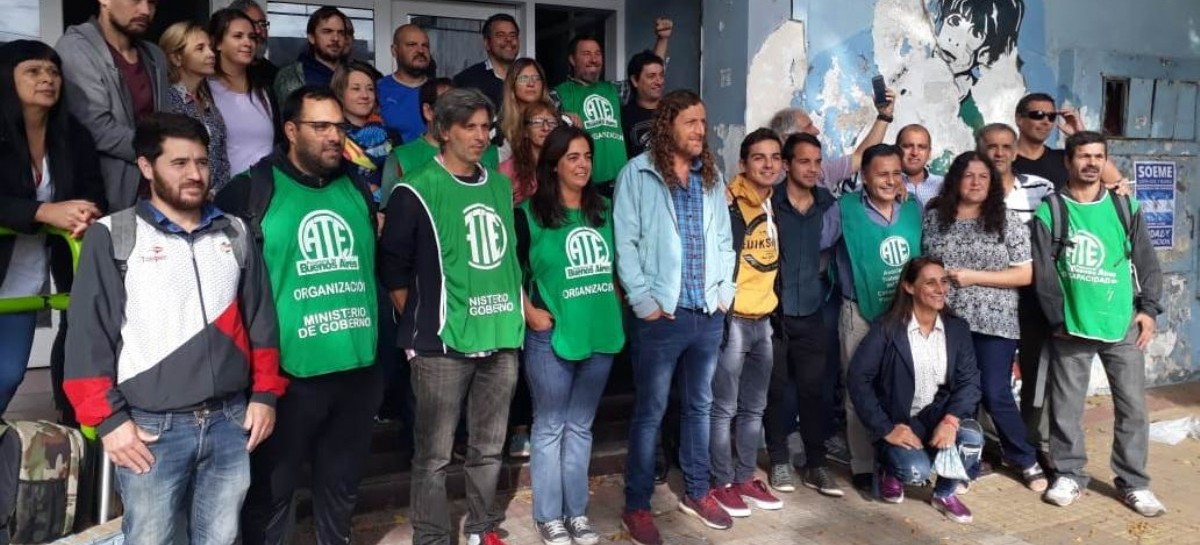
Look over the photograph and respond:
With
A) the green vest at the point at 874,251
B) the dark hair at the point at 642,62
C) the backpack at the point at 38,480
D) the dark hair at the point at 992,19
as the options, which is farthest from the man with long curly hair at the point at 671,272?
the dark hair at the point at 992,19

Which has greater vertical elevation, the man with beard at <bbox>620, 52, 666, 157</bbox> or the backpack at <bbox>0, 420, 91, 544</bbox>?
the man with beard at <bbox>620, 52, 666, 157</bbox>

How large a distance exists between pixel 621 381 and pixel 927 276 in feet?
6.52

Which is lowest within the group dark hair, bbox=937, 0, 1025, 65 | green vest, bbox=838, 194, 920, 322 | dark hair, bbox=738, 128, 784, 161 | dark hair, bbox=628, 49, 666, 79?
green vest, bbox=838, 194, 920, 322

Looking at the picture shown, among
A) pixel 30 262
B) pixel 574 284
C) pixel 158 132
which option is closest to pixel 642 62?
pixel 574 284

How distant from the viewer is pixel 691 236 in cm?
424

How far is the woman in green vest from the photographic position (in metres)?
3.96

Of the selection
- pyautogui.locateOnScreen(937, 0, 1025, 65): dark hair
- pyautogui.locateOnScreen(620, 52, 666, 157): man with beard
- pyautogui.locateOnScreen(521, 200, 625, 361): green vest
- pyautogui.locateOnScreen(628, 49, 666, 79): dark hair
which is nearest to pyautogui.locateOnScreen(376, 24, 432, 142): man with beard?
pyautogui.locateOnScreen(628, 49, 666, 79): dark hair

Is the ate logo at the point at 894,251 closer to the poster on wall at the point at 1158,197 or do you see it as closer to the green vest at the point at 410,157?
the green vest at the point at 410,157

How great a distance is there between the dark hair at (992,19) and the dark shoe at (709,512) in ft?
12.5

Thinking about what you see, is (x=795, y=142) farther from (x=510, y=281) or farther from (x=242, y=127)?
(x=242, y=127)

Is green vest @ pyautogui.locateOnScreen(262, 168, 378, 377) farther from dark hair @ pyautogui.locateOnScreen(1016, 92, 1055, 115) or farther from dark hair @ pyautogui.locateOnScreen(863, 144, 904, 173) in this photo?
dark hair @ pyautogui.locateOnScreen(1016, 92, 1055, 115)

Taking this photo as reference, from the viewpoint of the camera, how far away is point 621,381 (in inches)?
228

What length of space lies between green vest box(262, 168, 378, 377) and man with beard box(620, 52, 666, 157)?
247cm

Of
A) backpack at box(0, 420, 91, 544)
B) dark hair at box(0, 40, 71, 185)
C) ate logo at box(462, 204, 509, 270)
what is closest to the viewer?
backpack at box(0, 420, 91, 544)
